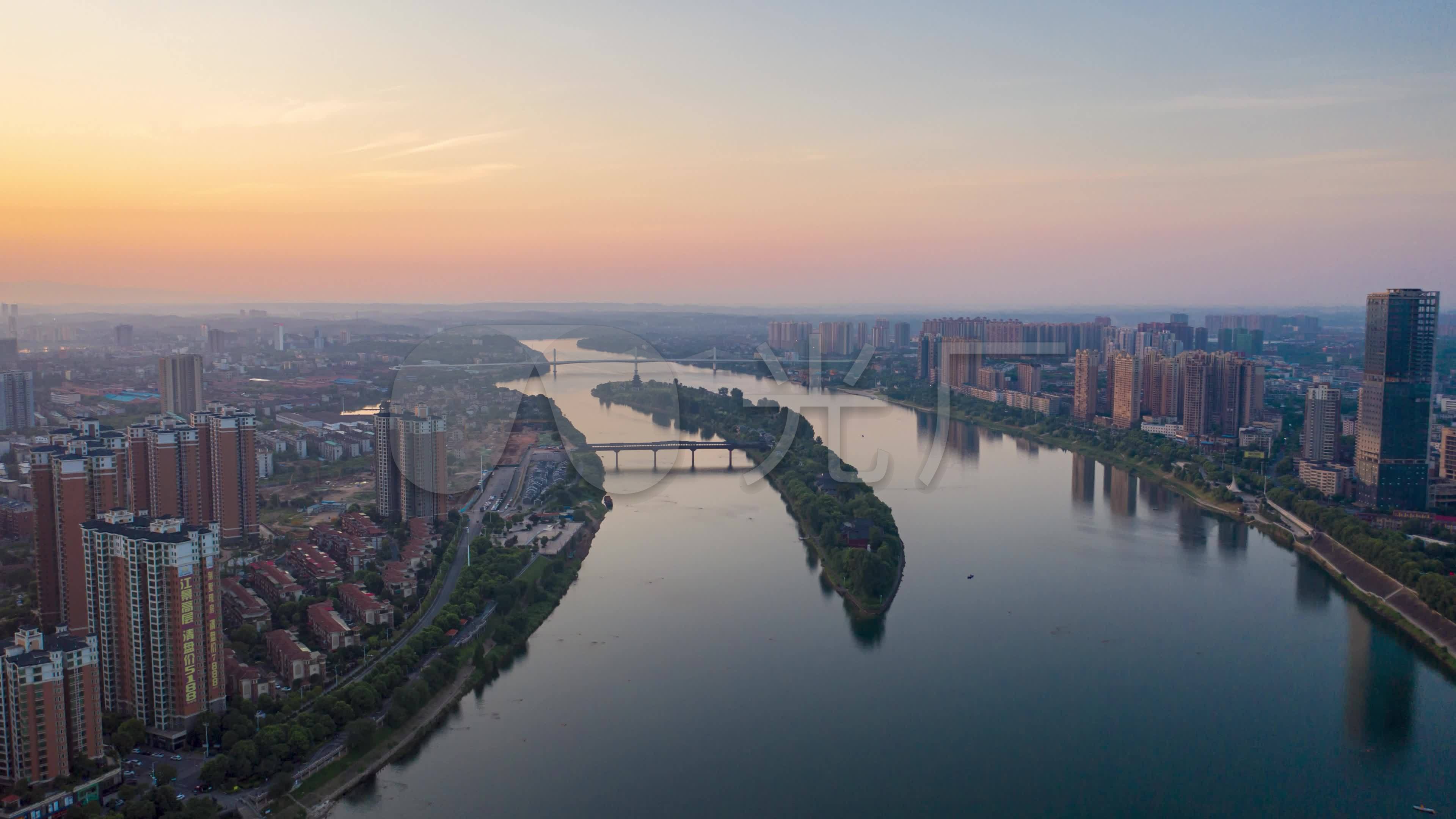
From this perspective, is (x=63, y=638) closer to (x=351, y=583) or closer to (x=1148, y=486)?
(x=351, y=583)

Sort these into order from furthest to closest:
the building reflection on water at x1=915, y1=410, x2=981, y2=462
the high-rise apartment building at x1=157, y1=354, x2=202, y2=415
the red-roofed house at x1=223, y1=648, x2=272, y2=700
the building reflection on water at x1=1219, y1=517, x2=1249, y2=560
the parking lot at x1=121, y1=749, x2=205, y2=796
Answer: the building reflection on water at x1=915, y1=410, x2=981, y2=462 → the high-rise apartment building at x1=157, y1=354, x2=202, y2=415 → the building reflection on water at x1=1219, y1=517, x2=1249, y2=560 → the red-roofed house at x1=223, y1=648, x2=272, y2=700 → the parking lot at x1=121, y1=749, x2=205, y2=796

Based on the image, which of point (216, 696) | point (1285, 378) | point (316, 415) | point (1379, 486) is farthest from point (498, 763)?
point (1285, 378)

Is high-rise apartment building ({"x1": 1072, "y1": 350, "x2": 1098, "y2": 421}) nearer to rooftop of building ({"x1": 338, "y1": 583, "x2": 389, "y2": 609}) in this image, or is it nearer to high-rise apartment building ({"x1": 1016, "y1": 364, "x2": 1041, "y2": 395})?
high-rise apartment building ({"x1": 1016, "y1": 364, "x2": 1041, "y2": 395})

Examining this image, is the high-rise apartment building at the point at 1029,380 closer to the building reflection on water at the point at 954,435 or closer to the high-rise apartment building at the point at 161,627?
the building reflection on water at the point at 954,435

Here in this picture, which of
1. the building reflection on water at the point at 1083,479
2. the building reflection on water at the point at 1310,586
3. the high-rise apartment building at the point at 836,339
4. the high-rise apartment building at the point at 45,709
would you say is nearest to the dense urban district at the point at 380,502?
the high-rise apartment building at the point at 45,709

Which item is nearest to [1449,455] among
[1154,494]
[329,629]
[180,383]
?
[1154,494]

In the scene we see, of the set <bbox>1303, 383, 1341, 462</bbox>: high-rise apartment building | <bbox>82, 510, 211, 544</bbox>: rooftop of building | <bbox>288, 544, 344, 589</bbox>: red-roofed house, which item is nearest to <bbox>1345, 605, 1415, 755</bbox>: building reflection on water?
<bbox>1303, 383, 1341, 462</bbox>: high-rise apartment building
